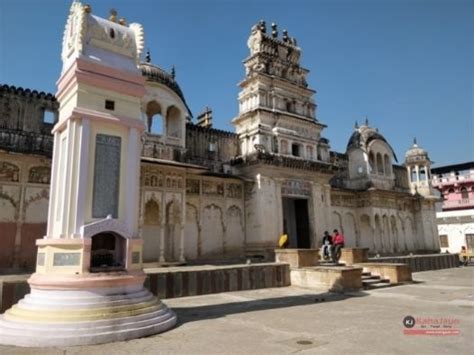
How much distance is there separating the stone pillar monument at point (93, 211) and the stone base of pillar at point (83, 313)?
0.02m

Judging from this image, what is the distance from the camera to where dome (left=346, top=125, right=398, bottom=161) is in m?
28.8

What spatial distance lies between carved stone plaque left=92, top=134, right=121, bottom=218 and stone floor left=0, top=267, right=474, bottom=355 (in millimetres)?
3154

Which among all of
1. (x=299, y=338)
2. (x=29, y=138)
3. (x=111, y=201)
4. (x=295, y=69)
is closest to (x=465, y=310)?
(x=299, y=338)

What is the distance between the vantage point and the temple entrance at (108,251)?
8805mm

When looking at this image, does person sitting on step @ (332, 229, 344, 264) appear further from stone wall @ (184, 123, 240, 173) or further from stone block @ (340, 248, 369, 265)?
stone wall @ (184, 123, 240, 173)

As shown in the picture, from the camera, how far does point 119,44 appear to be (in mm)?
9820

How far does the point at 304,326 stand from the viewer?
7996mm

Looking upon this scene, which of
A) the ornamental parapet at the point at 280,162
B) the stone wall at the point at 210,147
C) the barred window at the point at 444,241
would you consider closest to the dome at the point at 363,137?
the ornamental parapet at the point at 280,162

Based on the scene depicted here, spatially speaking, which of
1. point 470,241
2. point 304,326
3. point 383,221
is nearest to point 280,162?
point 383,221

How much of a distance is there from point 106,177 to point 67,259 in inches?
81.5

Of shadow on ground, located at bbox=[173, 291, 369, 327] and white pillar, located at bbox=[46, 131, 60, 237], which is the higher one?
white pillar, located at bbox=[46, 131, 60, 237]

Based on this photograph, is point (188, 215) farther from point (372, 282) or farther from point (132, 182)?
point (132, 182)

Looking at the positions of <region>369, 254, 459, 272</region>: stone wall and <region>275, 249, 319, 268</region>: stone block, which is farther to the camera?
<region>369, 254, 459, 272</region>: stone wall

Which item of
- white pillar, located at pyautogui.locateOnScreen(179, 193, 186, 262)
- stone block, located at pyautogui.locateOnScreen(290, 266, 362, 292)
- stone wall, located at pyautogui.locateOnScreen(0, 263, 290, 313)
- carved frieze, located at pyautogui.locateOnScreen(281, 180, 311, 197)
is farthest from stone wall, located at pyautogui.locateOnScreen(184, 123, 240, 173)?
stone block, located at pyautogui.locateOnScreen(290, 266, 362, 292)
